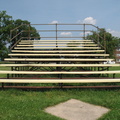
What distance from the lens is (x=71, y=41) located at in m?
9.37

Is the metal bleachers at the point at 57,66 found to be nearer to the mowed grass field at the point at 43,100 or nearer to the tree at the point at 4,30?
the mowed grass field at the point at 43,100

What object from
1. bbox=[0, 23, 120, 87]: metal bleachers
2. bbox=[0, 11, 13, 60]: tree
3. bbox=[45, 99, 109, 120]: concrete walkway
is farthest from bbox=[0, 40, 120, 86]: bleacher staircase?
bbox=[0, 11, 13, 60]: tree

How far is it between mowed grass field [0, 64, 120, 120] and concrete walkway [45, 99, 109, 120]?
0.13 meters

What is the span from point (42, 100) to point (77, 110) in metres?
0.86

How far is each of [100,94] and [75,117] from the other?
1412mm

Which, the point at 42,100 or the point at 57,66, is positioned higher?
the point at 57,66

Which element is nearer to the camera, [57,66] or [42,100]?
[42,100]

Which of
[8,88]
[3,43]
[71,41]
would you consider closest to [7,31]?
[3,43]

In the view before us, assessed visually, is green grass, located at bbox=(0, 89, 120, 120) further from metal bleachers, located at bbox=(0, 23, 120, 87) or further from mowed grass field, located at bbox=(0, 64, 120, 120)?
metal bleachers, located at bbox=(0, 23, 120, 87)

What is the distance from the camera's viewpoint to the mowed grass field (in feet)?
8.46

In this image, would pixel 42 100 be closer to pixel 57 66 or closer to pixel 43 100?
pixel 43 100

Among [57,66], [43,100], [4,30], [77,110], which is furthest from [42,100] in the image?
[4,30]

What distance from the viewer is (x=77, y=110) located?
2879 millimetres

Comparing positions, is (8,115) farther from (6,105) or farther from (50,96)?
(50,96)
